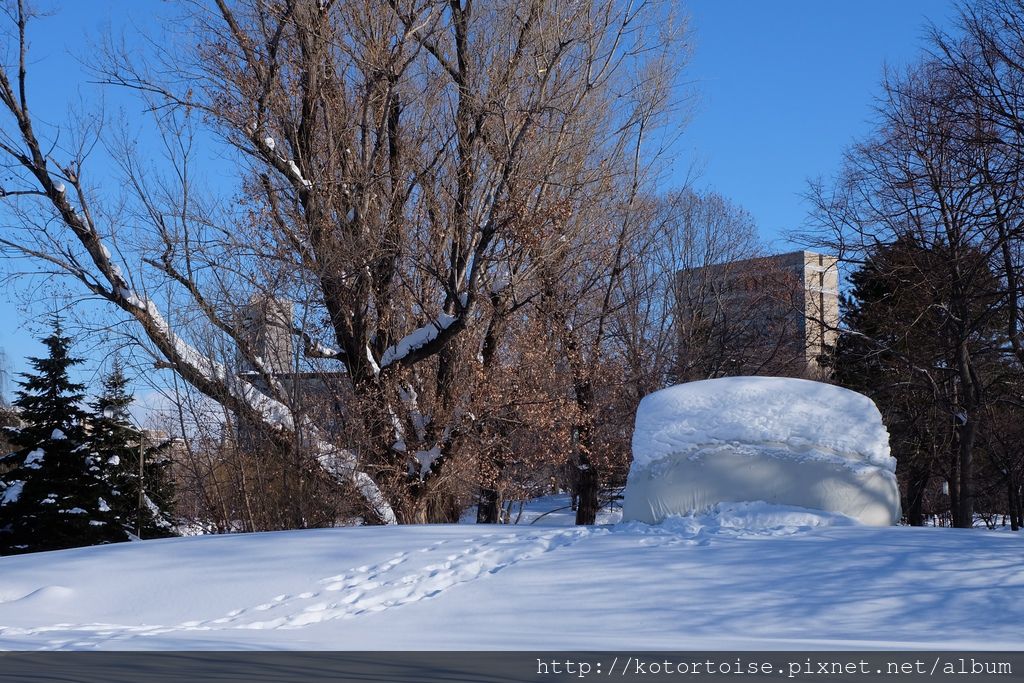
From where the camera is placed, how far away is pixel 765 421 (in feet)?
37.2

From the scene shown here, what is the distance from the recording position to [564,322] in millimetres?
22547

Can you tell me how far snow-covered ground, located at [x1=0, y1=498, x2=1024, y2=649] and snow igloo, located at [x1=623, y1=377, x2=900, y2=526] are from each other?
271mm

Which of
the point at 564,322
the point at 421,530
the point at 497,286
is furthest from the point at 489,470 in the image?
the point at 421,530

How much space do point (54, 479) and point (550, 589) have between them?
23.0 metres

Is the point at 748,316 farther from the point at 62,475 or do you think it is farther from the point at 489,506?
the point at 62,475

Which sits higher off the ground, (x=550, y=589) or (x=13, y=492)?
(x=550, y=589)

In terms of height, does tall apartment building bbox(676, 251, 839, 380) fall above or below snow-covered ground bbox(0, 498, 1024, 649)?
above

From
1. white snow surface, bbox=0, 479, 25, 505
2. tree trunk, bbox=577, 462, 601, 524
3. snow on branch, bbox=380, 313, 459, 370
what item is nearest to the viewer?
snow on branch, bbox=380, 313, 459, 370

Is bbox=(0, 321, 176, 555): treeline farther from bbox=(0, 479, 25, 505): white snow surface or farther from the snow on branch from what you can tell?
the snow on branch

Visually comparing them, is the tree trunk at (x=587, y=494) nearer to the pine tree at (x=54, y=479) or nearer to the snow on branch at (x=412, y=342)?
the snow on branch at (x=412, y=342)

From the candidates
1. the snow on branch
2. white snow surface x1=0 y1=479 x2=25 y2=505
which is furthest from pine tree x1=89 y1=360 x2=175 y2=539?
the snow on branch

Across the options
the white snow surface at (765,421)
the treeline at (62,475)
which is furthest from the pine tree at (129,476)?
the white snow surface at (765,421)

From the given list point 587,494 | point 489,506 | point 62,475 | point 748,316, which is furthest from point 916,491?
point 62,475

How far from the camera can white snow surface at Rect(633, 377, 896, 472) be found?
11.2m
